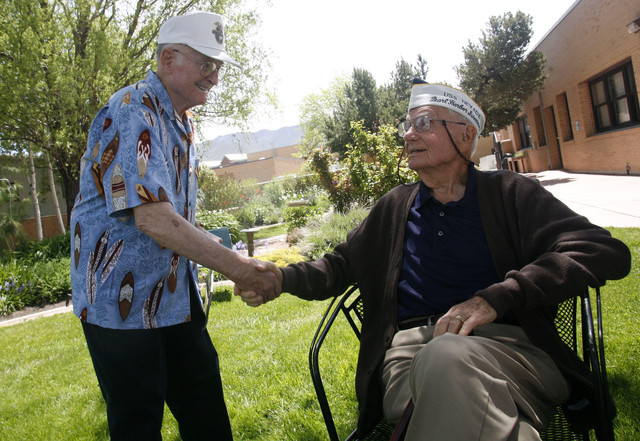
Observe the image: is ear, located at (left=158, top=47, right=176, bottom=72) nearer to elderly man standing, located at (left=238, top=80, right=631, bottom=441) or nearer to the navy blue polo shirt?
elderly man standing, located at (left=238, top=80, right=631, bottom=441)

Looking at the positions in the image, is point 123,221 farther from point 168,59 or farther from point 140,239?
point 168,59

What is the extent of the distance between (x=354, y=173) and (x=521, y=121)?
19.6 meters

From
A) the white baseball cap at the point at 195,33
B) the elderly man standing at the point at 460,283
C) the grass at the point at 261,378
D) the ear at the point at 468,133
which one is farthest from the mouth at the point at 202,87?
the grass at the point at 261,378

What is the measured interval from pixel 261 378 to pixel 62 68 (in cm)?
942

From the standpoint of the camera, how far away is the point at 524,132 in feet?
83.5

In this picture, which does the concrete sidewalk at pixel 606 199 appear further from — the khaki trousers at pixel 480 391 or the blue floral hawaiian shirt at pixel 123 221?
the blue floral hawaiian shirt at pixel 123 221

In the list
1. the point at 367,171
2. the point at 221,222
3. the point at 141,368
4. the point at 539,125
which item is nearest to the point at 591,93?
the point at 539,125

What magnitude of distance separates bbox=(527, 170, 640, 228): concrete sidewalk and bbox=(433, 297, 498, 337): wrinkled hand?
6015 mm

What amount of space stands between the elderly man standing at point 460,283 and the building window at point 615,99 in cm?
A: 1326

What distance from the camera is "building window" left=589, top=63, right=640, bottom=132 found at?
1275 cm

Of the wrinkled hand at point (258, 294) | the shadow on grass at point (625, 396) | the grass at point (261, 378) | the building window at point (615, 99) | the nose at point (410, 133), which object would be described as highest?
the building window at point (615, 99)

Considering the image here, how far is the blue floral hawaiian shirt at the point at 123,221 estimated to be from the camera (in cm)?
162

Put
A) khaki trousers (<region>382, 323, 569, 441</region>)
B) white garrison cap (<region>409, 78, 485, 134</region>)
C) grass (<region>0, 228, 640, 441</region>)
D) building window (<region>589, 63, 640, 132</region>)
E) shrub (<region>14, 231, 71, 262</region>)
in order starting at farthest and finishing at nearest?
building window (<region>589, 63, 640, 132</region>)
shrub (<region>14, 231, 71, 262</region>)
grass (<region>0, 228, 640, 441</region>)
white garrison cap (<region>409, 78, 485, 134</region>)
khaki trousers (<region>382, 323, 569, 441</region>)

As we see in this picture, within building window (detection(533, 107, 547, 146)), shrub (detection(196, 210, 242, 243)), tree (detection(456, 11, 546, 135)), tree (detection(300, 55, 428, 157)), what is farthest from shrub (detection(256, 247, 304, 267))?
tree (detection(300, 55, 428, 157))
